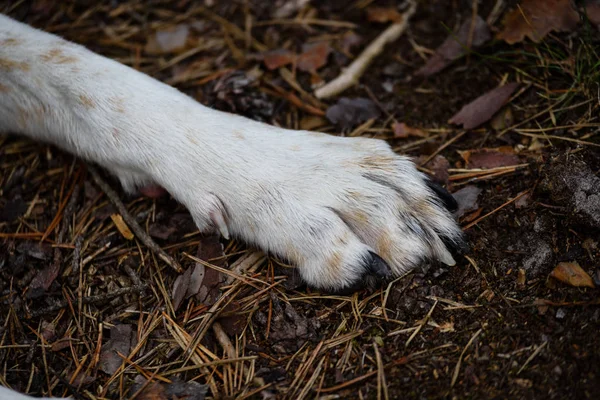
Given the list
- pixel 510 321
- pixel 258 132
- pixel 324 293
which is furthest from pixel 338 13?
pixel 510 321

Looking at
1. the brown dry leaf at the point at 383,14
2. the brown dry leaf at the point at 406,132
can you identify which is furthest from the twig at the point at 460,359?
the brown dry leaf at the point at 383,14

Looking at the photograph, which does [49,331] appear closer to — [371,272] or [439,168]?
[371,272]

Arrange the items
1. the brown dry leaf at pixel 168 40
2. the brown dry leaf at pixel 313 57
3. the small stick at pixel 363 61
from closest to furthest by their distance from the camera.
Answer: the small stick at pixel 363 61 → the brown dry leaf at pixel 313 57 → the brown dry leaf at pixel 168 40

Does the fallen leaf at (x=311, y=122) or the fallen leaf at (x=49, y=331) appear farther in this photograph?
the fallen leaf at (x=311, y=122)

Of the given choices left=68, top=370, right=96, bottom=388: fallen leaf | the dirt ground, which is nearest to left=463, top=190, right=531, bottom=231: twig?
the dirt ground

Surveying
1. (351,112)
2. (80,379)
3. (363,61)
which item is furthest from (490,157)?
(80,379)

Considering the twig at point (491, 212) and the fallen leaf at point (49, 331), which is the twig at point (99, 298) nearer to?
the fallen leaf at point (49, 331)

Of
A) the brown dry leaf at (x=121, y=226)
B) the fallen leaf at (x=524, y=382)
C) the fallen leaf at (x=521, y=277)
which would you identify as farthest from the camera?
the brown dry leaf at (x=121, y=226)

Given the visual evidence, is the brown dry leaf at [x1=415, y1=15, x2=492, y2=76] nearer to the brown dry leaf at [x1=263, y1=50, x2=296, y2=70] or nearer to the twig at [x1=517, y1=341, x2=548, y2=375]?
the brown dry leaf at [x1=263, y1=50, x2=296, y2=70]
